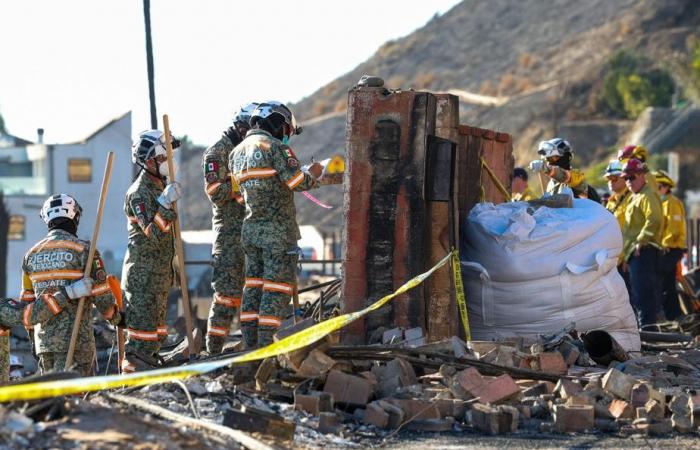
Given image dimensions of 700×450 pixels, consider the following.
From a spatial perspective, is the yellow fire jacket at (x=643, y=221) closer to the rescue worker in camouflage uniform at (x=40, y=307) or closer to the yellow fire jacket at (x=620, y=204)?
the yellow fire jacket at (x=620, y=204)

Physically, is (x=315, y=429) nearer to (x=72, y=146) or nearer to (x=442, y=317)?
(x=442, y=317)

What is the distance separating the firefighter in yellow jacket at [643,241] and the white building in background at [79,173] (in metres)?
45.7

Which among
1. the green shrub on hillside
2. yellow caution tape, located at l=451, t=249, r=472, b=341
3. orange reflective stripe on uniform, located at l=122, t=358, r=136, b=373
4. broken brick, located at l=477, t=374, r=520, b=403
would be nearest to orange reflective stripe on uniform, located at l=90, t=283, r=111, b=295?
orange reflective stripe on uniform, located at l=122, t=358, r=136, b=373

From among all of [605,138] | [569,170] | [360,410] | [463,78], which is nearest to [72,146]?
[605,138]

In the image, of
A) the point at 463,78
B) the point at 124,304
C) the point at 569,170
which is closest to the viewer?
the point at 124,304

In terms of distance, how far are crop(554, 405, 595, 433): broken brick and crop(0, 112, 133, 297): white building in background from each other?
51.5 meters

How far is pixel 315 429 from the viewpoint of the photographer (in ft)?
25.8

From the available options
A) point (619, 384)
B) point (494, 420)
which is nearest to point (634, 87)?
point (619, 384)

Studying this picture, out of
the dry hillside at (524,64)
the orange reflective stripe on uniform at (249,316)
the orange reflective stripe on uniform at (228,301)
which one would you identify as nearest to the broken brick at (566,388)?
the orange reflective stripe on uniform at (249,316)

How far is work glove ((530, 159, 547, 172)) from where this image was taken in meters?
12.3

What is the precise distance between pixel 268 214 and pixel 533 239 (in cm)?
204

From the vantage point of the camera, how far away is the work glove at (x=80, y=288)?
9.76 meters

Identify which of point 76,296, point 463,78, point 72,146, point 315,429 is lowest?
point 315,429

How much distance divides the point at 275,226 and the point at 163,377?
3098 mm
